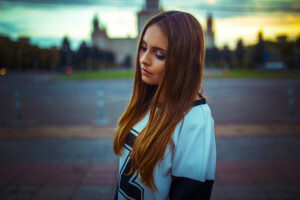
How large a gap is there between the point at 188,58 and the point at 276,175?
3.21m

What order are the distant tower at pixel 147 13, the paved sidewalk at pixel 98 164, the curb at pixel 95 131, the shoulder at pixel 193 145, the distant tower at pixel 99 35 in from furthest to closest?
the distant tower at pixel 99 35
the distant tower at pixel 147 13
the curb at pixel 95 131
the paved sidewalk at pixel 98 164
the shoulder at pixel 193 145

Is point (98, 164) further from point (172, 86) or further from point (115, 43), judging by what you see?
point (115, 43)

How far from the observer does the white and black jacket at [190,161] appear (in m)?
0.95

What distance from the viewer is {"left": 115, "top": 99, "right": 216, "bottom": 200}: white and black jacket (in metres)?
0.95

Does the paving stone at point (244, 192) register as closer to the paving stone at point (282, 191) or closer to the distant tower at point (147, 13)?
the paving stone at point (282, 191)

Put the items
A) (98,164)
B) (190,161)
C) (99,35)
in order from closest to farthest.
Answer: (190,161) → (98,164) → (99,35)

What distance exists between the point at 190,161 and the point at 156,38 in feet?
1.86

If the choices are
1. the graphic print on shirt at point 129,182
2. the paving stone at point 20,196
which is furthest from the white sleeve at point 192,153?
the paving stone at point 20,196

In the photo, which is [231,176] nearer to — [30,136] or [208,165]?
[208,165]

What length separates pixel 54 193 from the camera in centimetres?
293

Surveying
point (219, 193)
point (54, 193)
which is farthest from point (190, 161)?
point (54, 193)

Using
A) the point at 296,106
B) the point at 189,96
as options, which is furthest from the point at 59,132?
the point at 296,106

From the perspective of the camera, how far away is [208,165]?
1.01m

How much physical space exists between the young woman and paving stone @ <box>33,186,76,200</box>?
2180 millimetres
